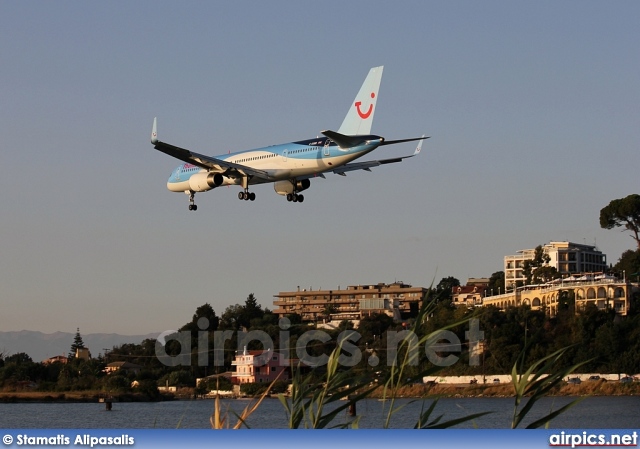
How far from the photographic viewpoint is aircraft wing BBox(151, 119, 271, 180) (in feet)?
154

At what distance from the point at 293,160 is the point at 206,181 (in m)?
5.50

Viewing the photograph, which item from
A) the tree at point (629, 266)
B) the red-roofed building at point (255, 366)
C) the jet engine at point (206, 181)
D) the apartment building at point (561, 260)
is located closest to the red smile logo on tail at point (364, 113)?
the jet engine at point (206, 181)

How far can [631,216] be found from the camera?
429ft

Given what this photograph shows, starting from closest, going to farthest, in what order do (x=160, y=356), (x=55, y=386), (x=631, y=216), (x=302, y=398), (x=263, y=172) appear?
(x=302, y=398) < (x=263, y=172) < (x=55, y=386) < (x=160, y=356) < (x=631, y=216)

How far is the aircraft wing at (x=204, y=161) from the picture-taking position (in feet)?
154

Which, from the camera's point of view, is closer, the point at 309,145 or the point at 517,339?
the point at 309,145

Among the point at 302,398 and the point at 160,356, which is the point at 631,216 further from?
the point at 302,398

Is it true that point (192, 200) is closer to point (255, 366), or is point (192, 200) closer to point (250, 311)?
point (255, 366)

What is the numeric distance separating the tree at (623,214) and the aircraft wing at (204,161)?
89482 millimetres

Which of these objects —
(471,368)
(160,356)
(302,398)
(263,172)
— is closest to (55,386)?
(160,356)

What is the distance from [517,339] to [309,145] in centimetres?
4707

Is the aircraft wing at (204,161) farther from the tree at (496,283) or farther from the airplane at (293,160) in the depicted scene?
the tree at (496,283)

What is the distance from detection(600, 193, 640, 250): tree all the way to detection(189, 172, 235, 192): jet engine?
88746 mm

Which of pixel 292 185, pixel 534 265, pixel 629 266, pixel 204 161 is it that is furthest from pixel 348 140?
pixel 534 265
